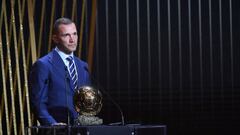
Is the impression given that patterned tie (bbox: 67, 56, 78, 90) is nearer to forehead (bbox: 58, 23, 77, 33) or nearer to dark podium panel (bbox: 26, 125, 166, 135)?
forehead (bbox: 58, 23, 77, 33)

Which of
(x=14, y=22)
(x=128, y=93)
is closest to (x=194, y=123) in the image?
(x=128, y=93)

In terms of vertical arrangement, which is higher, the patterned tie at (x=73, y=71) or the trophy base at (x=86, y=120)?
the patterned tie at (x=73, y=71)

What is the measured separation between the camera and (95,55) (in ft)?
15.0

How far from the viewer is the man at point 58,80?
295 cm

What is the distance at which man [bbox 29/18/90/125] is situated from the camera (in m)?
2.95

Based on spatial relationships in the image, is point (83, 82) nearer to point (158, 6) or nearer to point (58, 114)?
point (58, 114)

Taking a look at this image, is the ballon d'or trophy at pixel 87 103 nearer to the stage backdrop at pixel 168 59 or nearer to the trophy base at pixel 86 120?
the trophy base at pixel 86 120

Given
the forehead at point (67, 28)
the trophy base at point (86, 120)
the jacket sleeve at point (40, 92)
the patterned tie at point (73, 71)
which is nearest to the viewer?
the trophy base at point (86, 120)

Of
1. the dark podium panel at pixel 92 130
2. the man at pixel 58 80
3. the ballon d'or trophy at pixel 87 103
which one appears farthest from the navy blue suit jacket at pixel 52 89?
the dark podium panel at pixel 92 130

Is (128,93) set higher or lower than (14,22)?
lower

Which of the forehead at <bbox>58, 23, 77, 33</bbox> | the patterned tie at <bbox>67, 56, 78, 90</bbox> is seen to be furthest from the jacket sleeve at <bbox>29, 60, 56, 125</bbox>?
the forehead at <bbox>58, 23, 77, 33</bbox>

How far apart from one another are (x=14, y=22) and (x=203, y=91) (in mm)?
1498

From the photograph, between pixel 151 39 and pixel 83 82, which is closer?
pixel 83 82

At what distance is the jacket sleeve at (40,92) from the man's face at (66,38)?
5.9 inches
